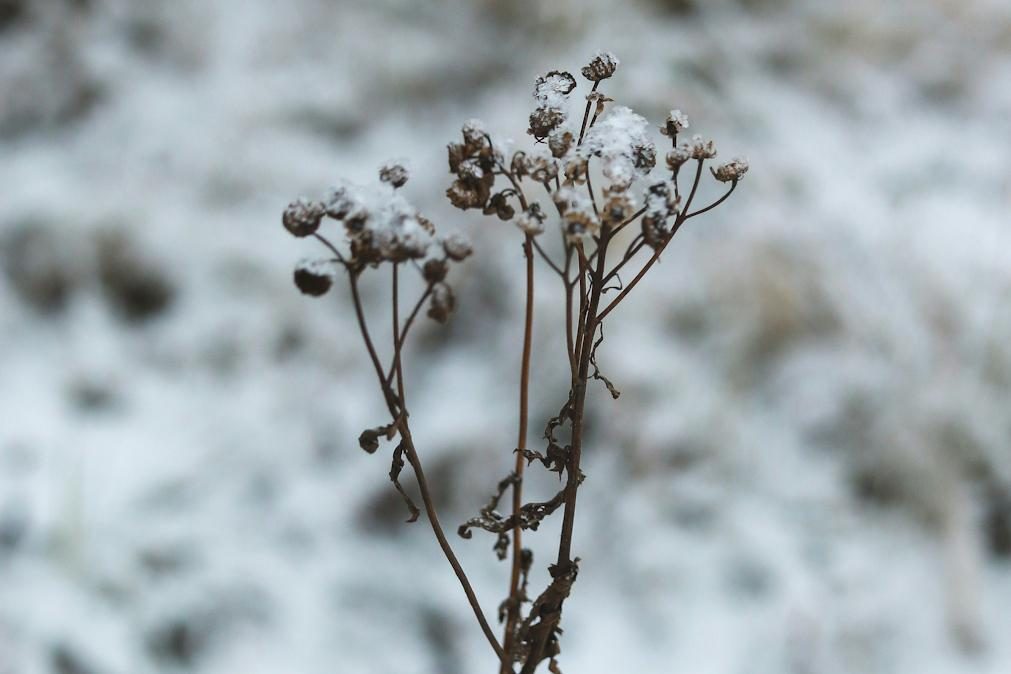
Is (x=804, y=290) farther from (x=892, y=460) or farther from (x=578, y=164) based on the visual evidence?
(x=578, y=164)

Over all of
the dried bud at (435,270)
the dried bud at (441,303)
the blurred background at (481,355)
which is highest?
the blurred background at (481,355)

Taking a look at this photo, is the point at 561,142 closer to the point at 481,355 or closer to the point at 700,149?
the point at 700,149

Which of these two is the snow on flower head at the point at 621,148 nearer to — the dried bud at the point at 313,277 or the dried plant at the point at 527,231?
the dried plant at the point at 527,231

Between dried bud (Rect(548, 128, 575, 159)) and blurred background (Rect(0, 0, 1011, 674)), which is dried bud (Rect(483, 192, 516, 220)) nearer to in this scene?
dried bud (Rect(548, 128, 575, 159))

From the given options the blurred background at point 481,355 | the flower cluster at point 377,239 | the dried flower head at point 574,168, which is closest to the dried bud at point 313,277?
the flower cluster at point 377,239

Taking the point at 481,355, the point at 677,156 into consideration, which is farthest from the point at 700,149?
the point at 481,355

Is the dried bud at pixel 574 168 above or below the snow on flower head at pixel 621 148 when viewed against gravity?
below

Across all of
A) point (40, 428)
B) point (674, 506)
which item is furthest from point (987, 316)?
point (40, 428)

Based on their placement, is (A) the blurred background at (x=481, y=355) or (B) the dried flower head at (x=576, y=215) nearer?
(B) the dried flower head at (x=576, y=215)
